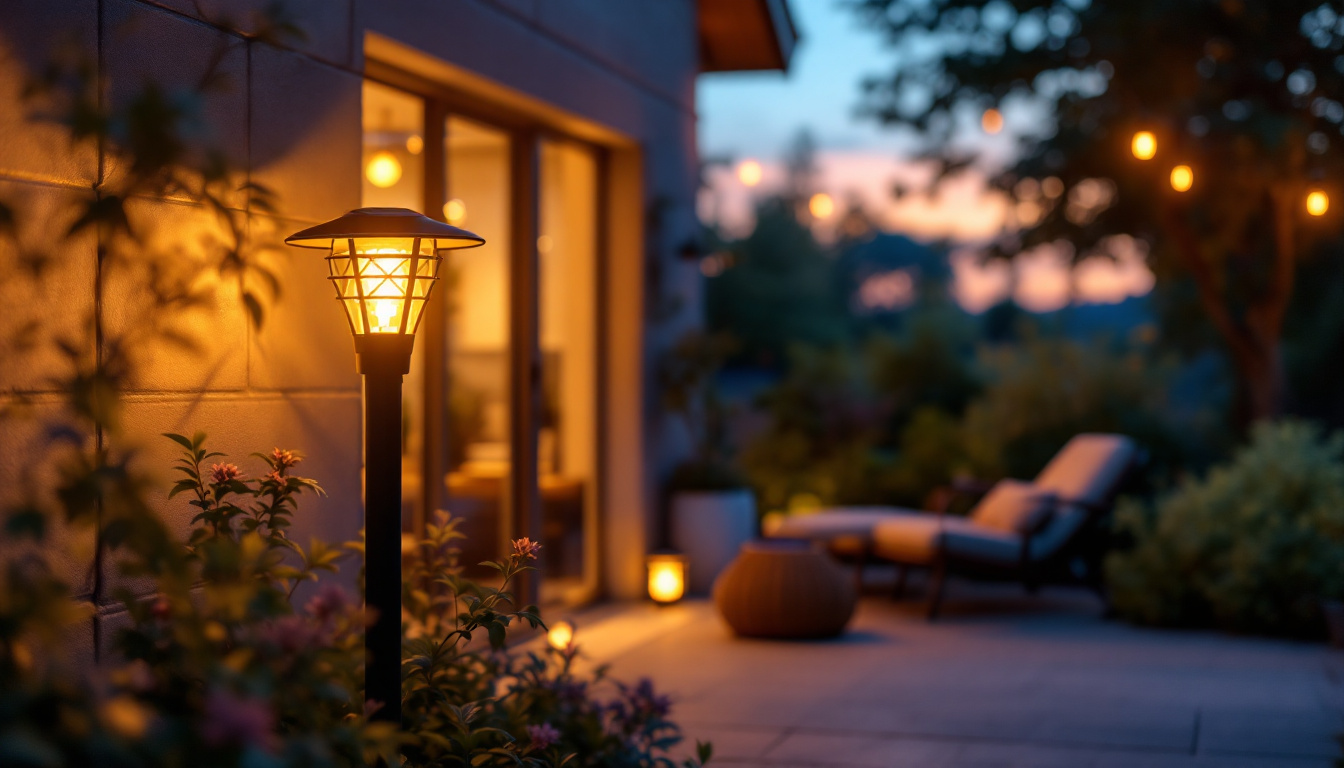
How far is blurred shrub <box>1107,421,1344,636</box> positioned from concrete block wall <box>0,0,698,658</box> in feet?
13.2

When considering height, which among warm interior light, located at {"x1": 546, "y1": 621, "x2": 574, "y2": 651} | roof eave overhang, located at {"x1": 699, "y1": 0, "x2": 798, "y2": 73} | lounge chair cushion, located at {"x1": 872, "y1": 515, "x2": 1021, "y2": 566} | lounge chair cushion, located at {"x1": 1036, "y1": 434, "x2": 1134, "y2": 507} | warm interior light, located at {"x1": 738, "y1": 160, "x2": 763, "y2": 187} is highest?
roof eave overhang, located at {"x1": 699, "y1": 0, "x2": 798, "y2": 73}

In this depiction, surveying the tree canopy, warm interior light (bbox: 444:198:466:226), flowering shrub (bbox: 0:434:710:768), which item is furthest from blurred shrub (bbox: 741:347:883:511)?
flowering shrub (bbox: 0:434:710:768)

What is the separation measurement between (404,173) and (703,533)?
2986mm

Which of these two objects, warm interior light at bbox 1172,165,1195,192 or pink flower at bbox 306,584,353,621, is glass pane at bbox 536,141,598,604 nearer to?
warm interior light at bbox 1172,165,1195,192

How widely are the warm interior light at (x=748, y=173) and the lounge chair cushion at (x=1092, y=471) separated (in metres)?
2.73

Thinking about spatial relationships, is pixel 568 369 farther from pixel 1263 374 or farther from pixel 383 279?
pixel 1263 374

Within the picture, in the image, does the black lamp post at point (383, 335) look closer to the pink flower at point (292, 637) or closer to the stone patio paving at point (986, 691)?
the pink flower at point (292, 637)

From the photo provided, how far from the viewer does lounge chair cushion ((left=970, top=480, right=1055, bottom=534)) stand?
679 centimetres

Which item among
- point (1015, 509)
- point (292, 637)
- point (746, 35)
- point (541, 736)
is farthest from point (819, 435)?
point (292, 637)

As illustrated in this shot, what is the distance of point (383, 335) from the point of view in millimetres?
2486

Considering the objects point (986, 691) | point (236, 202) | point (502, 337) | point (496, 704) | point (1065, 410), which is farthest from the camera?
point (1065, 410)

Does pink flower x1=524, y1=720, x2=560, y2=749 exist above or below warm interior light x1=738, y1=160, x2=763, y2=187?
below

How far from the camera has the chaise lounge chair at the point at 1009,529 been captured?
6723mm

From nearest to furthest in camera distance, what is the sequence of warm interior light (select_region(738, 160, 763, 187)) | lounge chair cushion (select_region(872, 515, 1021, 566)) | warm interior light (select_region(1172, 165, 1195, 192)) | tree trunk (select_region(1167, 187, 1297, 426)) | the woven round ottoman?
the woven round ottoman
lounge chair cushion (select_region(872, 515, 1021, 566))
warm interior light (select_region(1172, 165, 1195, 192))
warm interior light (select_region(738, 160, 763, 187))
tree trunk (select_region(1167, 187, 1297, 426))
